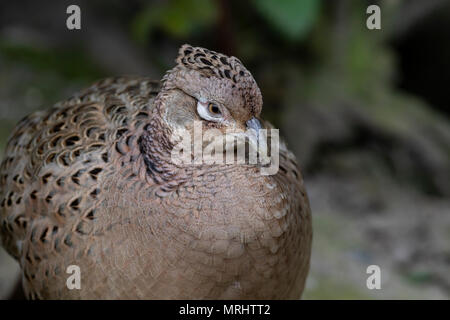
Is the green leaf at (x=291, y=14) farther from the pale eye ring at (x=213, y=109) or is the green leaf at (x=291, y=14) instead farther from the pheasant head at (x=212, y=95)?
the pale eye ring at (x=213, y=109)

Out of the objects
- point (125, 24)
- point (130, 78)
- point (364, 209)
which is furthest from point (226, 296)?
point (125, 24)

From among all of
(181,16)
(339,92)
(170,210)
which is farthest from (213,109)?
(339,92)

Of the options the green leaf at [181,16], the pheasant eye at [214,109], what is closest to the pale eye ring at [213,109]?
the pheasant eye at [214,109]

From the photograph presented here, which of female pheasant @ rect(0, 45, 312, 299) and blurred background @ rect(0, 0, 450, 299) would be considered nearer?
female pheasant @ rect(0, 45, 312, 299)

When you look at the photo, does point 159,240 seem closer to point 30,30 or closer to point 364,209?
point 364,209

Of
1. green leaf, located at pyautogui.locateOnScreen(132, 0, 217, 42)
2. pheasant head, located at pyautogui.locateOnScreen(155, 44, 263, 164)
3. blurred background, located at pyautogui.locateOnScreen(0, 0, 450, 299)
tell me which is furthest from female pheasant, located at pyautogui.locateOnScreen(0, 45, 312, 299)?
green leaf, located at pyautogui.locateOnScreen(132, 0, 217, 42)

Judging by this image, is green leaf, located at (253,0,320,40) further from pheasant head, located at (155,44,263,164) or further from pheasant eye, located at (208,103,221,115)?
pheasant eye, located at (208,103,221,115)
